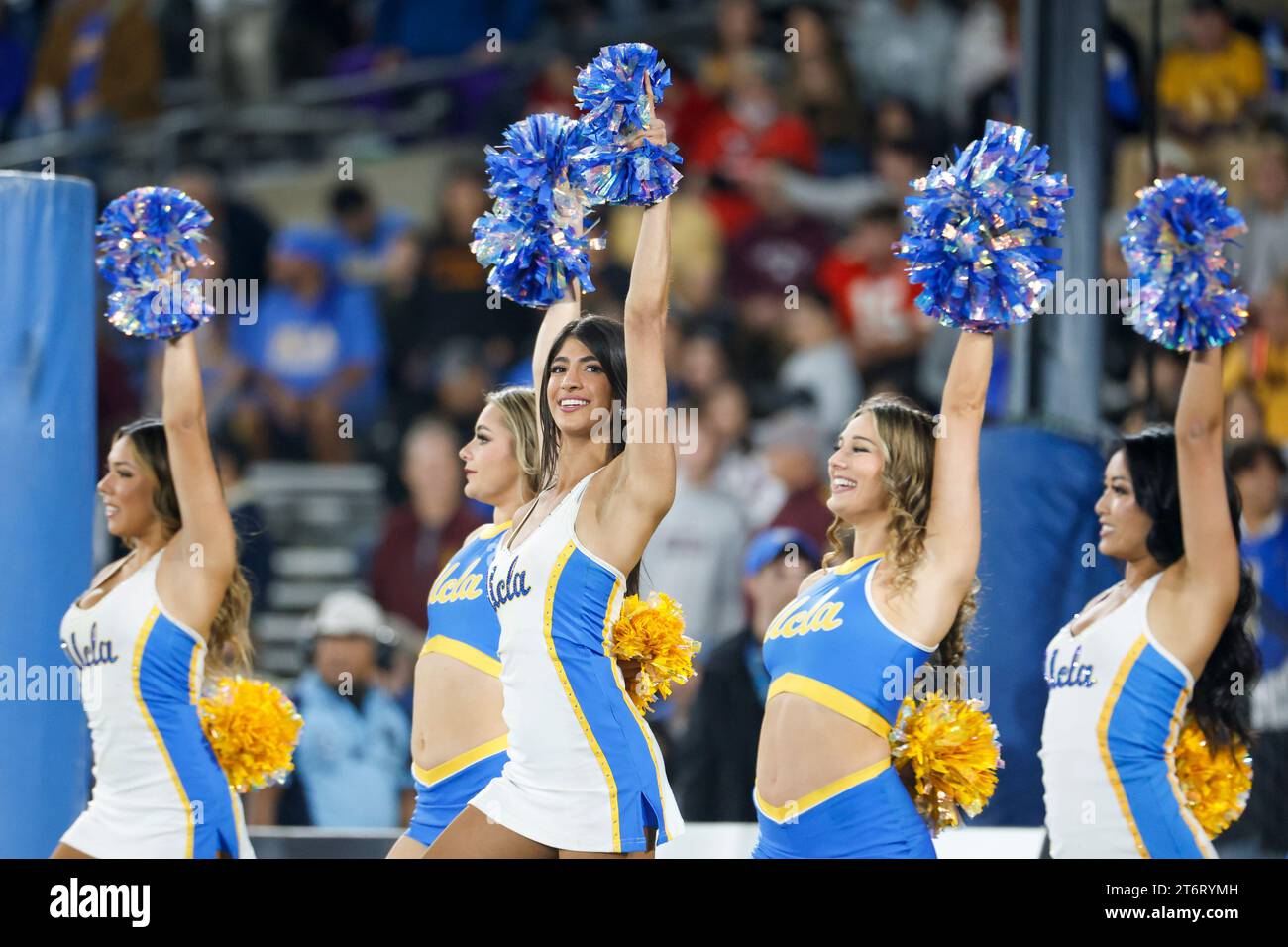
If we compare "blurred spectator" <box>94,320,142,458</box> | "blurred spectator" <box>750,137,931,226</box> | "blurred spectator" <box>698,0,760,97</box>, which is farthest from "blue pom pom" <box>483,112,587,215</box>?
"blurred spectator" <box>94,320,142,458</box>

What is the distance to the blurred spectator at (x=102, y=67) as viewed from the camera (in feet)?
32.2

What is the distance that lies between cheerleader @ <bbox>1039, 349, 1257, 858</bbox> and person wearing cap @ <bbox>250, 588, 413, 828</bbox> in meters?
2.59

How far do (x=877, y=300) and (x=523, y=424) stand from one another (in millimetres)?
3291

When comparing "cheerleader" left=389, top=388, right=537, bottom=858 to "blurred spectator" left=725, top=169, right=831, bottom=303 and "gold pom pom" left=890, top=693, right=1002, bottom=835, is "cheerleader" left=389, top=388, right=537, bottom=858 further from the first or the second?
"blurred spectator" left=725, top=169, right=831, bottom=303

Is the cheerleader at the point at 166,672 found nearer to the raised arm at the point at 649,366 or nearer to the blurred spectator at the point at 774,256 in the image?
the raised arm at the point at 649,366

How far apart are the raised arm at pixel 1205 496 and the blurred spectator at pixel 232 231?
536 centimetres

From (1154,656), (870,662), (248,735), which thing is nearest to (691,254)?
(248,735)

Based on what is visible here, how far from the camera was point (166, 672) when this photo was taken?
520 centimetres

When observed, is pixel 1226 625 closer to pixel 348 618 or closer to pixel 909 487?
pixel 909 487

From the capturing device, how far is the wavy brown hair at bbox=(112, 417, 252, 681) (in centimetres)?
539

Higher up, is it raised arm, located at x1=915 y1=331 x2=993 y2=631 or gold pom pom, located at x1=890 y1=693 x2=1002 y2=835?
raised arm, located at x1=915 y1=331 x2=993 y2=631
